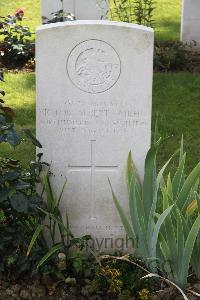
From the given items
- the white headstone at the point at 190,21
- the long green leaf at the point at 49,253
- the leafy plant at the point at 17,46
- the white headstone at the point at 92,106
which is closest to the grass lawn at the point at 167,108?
the leafy plant at the point at 17,46

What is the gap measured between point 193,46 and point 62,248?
227 inches

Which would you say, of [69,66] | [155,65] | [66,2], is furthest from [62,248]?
[66,2]

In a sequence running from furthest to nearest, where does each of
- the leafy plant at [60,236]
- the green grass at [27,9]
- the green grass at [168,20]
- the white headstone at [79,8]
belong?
the green grass at [27,9] < the green grass at [168,20] < the white headstone at [79,8] < the leafy plant at [60,236]

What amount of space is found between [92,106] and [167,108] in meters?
3.42

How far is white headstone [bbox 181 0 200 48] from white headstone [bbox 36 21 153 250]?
518 centimetres

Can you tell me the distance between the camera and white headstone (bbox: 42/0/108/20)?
9.10 metres

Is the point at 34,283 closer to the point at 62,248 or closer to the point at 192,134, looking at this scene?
the point at 62,248

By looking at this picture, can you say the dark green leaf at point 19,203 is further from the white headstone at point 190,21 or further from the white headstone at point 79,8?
the white headstone at point 190,21

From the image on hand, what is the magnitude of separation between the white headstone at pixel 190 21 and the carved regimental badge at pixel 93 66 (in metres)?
5.22

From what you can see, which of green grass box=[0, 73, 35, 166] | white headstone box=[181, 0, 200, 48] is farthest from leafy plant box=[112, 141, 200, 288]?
white headstone box=[181, 0, 200, 48]

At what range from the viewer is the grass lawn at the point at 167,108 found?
6.52 m

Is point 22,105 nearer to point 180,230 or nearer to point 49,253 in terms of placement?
point 49,253

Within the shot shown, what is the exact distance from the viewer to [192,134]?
692 centimetres

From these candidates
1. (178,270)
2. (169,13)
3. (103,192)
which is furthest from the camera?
(169,13)
